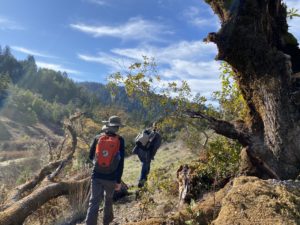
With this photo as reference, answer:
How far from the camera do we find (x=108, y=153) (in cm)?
690

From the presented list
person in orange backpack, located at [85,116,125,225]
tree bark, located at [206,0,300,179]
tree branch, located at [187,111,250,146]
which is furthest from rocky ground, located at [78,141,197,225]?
tree bark, located at [206,0,300,179]

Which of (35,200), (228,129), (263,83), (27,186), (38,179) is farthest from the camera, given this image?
(38,179)

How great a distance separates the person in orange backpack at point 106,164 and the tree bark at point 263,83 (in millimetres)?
2063

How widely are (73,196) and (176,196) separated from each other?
2.32 meters

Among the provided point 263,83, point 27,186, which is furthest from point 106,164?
point 27,186

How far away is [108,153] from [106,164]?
183 millimetres

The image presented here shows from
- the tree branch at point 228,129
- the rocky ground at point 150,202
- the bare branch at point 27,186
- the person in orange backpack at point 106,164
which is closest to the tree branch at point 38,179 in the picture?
the bare branch at point 27,186

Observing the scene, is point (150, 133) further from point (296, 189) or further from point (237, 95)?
point (296, 189)

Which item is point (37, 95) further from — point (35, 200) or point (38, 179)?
point (35, 200)

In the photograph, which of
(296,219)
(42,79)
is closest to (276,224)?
(296,219)

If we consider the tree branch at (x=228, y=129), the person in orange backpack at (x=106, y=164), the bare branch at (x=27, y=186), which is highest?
the tree branch at (x=228, y=129)

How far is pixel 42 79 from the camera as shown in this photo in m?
144

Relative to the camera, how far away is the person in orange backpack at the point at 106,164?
6.91 m

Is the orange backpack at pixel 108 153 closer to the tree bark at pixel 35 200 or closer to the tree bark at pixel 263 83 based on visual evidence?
the tree bark at pixel 35 200
